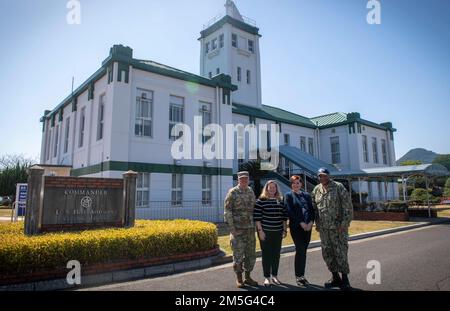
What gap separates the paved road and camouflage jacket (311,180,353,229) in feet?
3.70

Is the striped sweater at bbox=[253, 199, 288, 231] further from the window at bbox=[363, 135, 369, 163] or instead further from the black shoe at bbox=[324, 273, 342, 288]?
the window at bbox=[363, 135, 369, 163]

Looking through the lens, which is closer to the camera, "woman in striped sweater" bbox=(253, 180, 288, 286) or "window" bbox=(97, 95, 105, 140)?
"woman in striped sweater" bbox=(253, 180, 288, 286)

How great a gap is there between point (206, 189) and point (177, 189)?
6.33 feet

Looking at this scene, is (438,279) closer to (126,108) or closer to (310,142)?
(126,108)

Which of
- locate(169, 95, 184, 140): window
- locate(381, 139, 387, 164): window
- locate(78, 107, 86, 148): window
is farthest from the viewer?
locate(381, 139, 387, 164): window

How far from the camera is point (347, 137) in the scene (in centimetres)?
2972

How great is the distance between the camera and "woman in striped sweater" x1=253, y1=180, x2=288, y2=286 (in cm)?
539

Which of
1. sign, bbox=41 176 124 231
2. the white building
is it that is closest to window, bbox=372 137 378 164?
the white building

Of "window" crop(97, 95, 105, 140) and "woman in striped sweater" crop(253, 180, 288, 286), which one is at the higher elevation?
"window" crop(97, 95, 105, 140)

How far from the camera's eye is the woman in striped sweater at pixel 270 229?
17.7ft

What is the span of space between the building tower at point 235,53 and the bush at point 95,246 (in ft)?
67.4

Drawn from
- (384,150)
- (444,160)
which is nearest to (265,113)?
(384,150)
